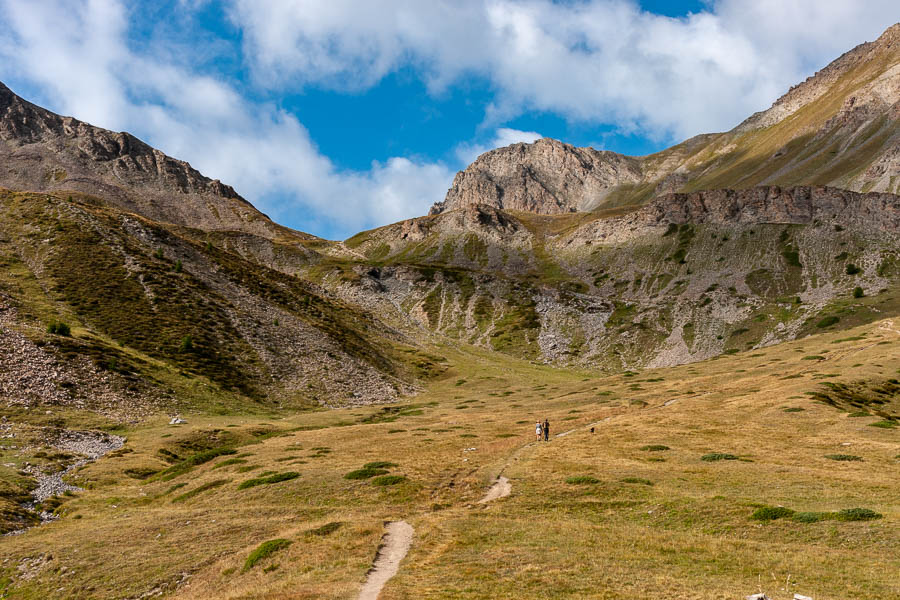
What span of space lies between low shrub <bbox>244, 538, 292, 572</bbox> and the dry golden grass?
41 cm

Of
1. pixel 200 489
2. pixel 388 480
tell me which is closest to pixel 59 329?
pixel 200 489

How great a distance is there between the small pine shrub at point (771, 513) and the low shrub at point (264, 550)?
21.4 m

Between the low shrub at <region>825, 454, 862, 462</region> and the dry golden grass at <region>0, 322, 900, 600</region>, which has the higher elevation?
the low shrub at <region>825, 454, 862, 462</region>

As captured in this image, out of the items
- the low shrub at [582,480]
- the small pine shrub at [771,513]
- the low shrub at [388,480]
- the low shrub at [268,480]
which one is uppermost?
the small pine shrub at [771,513]

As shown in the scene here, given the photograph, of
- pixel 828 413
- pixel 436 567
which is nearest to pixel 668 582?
pixel 436 567

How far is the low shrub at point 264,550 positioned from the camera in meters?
22.4

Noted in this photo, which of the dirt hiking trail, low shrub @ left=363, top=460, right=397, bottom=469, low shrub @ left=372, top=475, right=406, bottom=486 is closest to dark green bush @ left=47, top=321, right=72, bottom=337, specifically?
low shrub @ left=363, top=460, right=397, bottom=469

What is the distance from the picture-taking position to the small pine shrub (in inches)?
930

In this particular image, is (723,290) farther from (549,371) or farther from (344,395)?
(344,395)

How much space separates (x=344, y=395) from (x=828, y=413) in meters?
72.7

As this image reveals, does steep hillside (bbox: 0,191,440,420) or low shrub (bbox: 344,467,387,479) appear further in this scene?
steep hillside (bbox: 0,191,440,420)

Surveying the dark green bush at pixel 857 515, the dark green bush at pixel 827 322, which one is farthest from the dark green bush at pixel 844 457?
the dark green bush at pixel 827 322

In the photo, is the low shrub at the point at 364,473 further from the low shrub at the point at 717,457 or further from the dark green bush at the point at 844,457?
the dark green bush at the point at 844,457

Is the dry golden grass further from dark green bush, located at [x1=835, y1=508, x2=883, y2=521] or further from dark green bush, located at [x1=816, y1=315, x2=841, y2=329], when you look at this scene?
dark green bush, located at [x1=816, y1=315, x2=841, y2=329]
